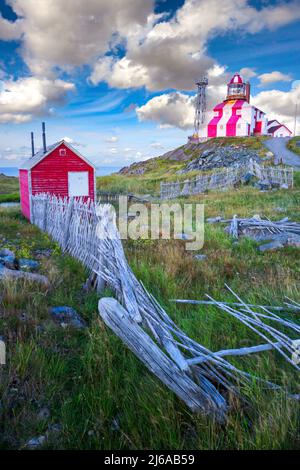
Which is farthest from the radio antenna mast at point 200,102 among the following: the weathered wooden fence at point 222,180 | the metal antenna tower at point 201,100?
the weathered wooden fence at point 222,180

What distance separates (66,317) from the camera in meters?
3.47

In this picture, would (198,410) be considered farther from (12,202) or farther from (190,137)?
(190,137)

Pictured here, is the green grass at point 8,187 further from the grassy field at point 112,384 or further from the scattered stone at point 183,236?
the grassy field at point 112,384

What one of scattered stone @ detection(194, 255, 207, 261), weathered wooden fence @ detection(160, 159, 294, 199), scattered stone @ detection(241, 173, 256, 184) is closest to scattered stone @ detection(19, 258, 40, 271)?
scattered stone @ detection(194, 255, 207, 261)

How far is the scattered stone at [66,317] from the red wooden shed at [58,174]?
11.0 meters

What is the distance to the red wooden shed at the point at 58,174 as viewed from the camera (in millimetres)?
14062

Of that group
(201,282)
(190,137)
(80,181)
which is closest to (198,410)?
(201,282)

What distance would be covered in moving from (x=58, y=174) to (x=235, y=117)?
4060cm

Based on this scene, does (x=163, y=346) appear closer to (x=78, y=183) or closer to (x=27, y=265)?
(x=27, y=265)

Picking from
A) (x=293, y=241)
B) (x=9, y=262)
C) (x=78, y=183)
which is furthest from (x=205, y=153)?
(x=9, y=262)

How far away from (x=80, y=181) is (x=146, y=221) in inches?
279

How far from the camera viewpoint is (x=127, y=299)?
2.91 meters

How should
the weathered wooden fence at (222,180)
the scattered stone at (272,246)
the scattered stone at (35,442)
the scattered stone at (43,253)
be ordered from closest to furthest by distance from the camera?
the scattered stone at (35,442) → the scattered stone at (272,246) → the scattered stone at (43,253) → the weathered wooden fence at (222,180)

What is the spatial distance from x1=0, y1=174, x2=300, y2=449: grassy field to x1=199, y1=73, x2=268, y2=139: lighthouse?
4789 centimetres
